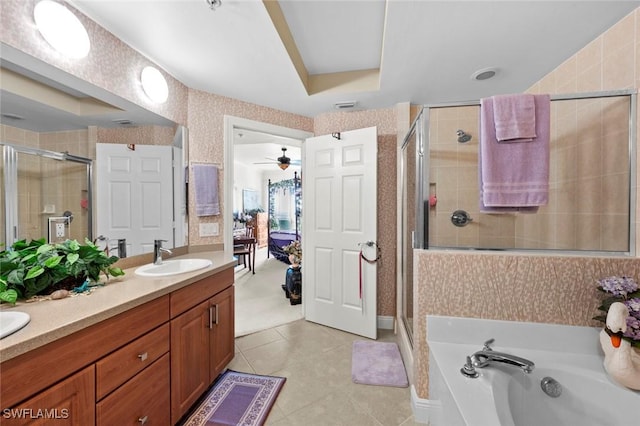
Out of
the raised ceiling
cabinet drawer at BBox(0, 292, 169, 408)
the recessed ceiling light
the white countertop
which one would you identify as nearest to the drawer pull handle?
the white countertop

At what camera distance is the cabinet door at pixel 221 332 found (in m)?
1.67

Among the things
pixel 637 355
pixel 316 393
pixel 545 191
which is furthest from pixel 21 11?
pixel 637 355

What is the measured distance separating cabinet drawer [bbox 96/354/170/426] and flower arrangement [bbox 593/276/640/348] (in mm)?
2176

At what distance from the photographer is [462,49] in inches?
64.4

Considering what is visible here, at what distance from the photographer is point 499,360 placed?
116 cm

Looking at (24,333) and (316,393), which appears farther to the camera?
(316,393)

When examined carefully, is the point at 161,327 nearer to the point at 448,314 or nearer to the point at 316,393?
the point at 316,393

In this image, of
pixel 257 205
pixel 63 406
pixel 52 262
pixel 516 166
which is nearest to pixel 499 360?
pixel 516 166

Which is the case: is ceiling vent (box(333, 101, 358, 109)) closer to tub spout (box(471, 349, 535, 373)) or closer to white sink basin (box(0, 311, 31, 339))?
tub spout (box(471, 349, 535, 373))

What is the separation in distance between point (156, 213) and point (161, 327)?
0.90 meters

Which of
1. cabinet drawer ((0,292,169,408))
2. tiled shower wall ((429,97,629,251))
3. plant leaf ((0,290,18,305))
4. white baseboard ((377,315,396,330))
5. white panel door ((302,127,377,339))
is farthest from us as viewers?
white baseboard ((377,315,396,330))

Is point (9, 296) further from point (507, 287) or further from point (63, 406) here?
point (507, 287)

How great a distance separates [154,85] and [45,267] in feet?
4.56

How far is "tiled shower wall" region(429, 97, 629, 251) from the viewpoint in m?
1.40
